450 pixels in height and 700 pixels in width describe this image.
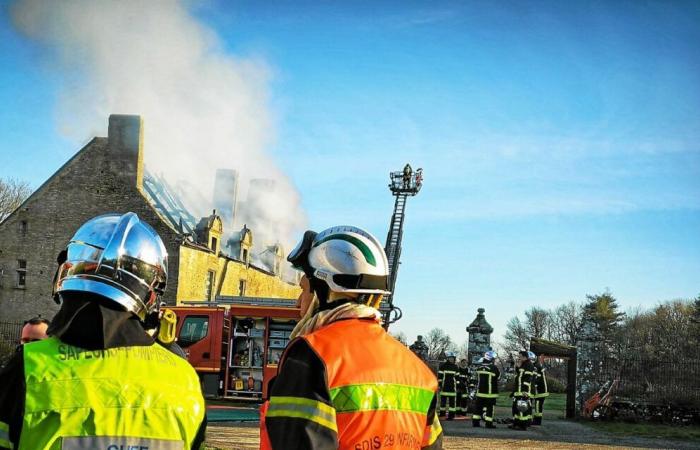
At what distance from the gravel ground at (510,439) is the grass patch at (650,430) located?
0.86 meters

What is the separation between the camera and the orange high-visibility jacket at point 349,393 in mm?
2613

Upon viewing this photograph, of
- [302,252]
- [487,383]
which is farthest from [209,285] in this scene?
[302,252]

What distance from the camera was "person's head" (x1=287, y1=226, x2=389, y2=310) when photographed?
3176mm

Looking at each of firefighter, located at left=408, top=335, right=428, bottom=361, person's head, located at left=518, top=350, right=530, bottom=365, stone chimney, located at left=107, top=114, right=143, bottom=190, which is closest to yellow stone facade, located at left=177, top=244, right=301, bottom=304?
stone chimney, located at left=107, top=114, right=143, bottom=190

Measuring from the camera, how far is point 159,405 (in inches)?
93.0

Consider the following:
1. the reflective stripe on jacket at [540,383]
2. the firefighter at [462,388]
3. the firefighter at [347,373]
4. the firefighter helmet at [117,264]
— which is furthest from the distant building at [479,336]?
the firefighter helmet at [117,264]

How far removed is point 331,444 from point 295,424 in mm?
148

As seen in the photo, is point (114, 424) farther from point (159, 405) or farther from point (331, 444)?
point (331, 444)

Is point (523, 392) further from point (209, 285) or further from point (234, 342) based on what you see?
point (209, 285)

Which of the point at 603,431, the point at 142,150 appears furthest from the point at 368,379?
the point at 142,150

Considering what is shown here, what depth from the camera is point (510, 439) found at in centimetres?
1534

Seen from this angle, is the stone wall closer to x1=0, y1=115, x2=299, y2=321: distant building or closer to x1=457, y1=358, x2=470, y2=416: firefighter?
x1=0, y1=115, x2=299, y2=321: distant building

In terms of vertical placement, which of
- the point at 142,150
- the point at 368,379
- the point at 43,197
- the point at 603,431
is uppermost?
the point at 142,150

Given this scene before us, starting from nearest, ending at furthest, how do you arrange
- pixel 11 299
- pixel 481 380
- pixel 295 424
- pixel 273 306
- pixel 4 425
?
pixel 4 425 → pixel 295 424 → pixel 481 380 → pixel 273 306 → pixel 11 299
